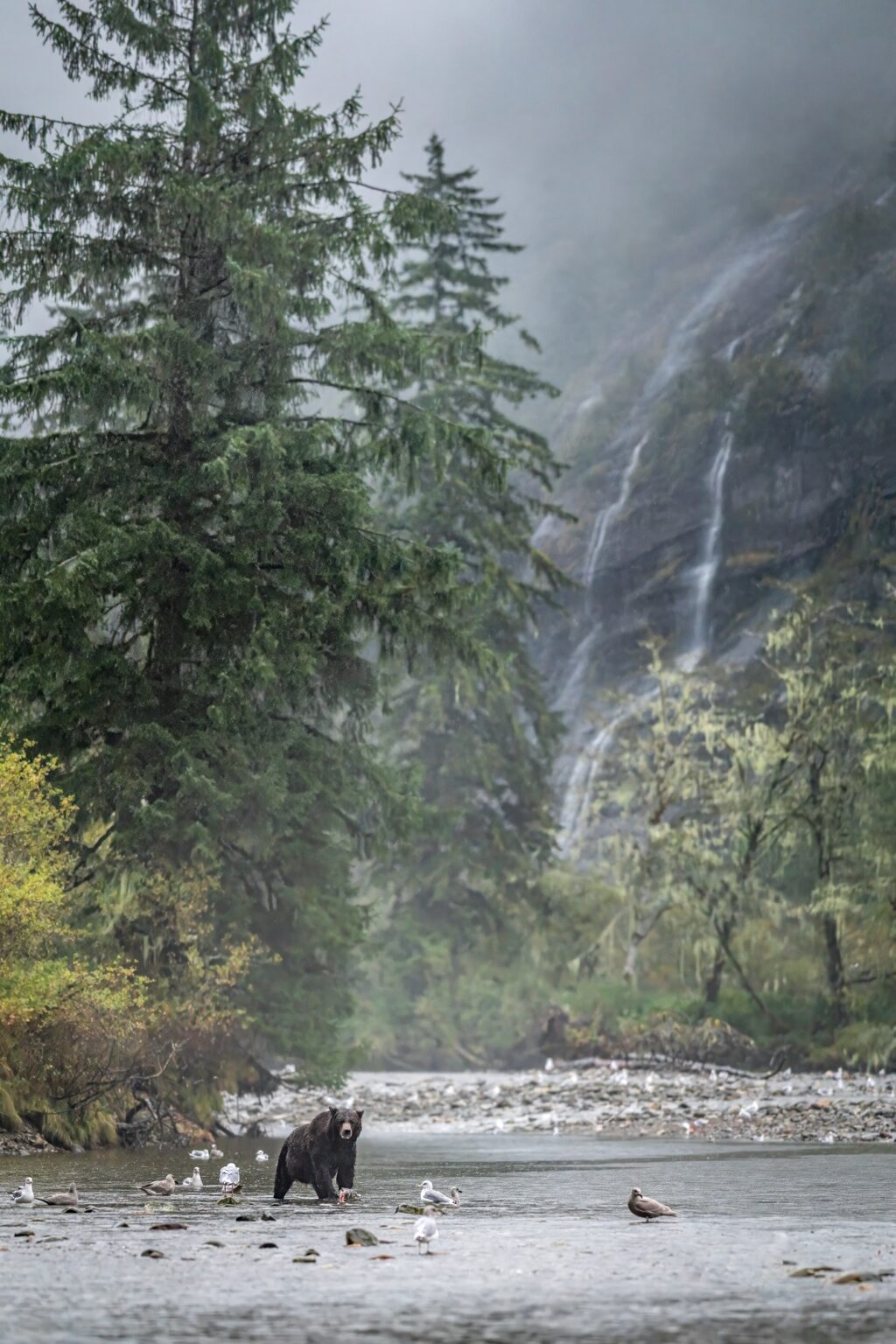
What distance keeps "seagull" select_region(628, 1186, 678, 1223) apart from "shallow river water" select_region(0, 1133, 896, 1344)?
14 centimetres

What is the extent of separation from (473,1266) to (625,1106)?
2071cm

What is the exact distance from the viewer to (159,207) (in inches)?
851

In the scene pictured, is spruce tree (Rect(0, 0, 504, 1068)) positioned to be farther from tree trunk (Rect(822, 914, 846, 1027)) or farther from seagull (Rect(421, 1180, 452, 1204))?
tree trunk (Rect(822, 914, 846, 1027))

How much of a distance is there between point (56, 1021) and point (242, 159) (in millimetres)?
12288

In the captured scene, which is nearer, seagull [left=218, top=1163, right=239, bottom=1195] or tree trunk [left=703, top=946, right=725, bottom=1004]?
seagull [left=218, top=1163, right=239, bottom=1195]

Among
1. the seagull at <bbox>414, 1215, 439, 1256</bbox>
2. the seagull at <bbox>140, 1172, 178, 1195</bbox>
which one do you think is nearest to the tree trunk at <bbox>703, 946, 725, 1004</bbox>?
the seagull at <bbox>140, 1172, 178, 1195</bbox>

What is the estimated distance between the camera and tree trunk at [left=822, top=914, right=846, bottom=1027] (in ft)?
107

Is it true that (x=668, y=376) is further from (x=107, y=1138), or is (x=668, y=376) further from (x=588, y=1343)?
(x=588, y=1343)

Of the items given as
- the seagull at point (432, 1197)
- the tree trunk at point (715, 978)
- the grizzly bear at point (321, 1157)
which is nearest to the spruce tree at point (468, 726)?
the tree trunk at point (715, 978)

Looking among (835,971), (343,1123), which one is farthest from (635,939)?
(343,1123)

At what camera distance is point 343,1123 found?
12141 mm

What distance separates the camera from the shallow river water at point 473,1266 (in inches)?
240

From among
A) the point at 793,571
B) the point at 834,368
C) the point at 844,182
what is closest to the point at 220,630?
the point at 793,571

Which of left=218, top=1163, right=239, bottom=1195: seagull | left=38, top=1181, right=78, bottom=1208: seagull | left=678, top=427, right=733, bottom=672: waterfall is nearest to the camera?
left=38, top=1181, right=78, bottom=1208: seagull
